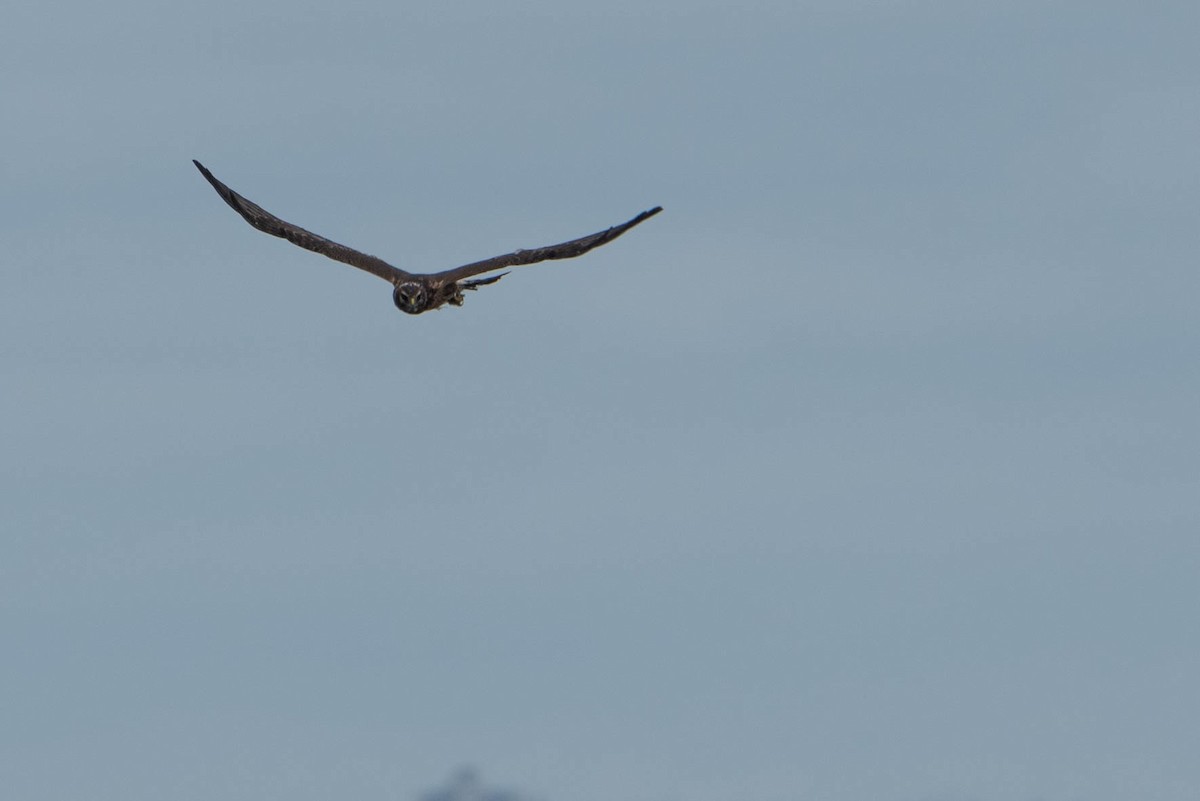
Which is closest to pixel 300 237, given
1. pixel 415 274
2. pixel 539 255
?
pixel 415 274

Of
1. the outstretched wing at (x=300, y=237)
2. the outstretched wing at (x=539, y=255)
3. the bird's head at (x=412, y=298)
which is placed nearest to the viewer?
the outstretched wing at (x=539, y=255)

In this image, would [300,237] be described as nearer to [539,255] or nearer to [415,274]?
[415,274]

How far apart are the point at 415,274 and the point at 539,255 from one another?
16.7ft

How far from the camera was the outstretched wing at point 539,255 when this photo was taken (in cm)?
4718

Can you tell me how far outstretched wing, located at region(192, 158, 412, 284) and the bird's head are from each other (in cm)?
182

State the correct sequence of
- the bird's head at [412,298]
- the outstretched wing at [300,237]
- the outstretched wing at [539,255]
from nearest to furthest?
1. the outstretched wing at [539,255]
2. the bird's head at [412,298]
3. the outstretched wing at [300,237]

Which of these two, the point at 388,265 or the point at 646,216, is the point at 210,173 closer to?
the point at 388,265

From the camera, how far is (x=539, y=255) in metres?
49.8

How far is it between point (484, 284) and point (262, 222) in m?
6.25

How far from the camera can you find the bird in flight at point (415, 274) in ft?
161

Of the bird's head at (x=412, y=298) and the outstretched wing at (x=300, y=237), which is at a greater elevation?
the outstretched wing at (x=300, y=237)

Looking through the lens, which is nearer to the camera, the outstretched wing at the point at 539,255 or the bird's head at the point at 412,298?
the outstretched wing at the point at 539,255

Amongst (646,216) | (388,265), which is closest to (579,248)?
(646,216)

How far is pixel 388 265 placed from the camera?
5509 centimetres
